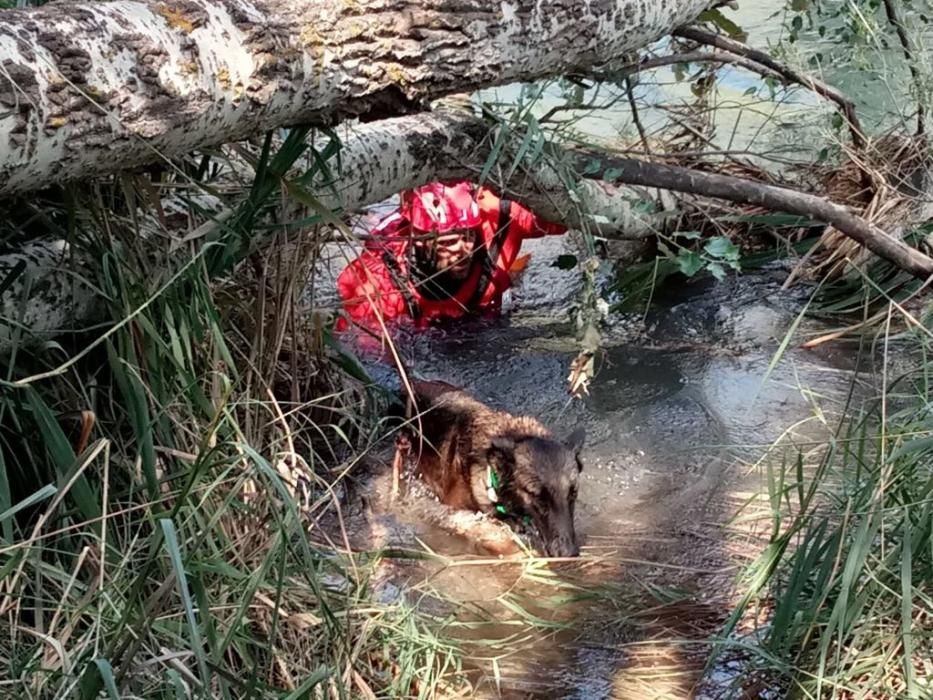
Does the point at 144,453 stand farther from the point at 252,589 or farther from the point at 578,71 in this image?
the point at 578,71

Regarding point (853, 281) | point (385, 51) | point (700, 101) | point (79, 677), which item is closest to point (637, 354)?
point (853, 281)

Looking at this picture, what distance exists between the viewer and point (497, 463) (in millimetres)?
4660

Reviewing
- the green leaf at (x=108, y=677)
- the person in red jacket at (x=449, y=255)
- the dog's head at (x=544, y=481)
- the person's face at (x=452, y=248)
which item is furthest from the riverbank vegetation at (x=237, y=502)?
the person's face at (x=452, y=248)

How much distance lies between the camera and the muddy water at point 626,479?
350cm

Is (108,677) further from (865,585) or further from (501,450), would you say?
(501,450)

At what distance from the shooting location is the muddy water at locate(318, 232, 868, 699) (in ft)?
11.5

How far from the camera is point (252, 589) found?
95.8 inches

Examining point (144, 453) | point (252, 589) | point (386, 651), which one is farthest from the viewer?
point (386, 651)

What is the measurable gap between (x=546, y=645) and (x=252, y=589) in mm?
1366

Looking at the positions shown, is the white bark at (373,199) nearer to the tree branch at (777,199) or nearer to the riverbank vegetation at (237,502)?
the riverbank vegetation at (237,502)

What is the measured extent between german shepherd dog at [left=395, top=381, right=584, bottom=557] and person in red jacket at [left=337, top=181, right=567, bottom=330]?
0.63 metres

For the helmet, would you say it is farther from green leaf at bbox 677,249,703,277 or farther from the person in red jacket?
green leaf at bbox 677,249,703,277

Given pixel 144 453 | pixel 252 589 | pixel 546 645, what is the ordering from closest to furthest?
pixel 252 589 < pixel 144 453 < pixel 546 645

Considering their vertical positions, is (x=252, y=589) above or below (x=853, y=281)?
above
